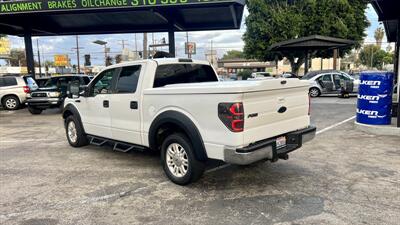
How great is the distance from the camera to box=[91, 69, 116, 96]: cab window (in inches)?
260

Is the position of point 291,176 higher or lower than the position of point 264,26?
lower

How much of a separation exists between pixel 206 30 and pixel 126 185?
15.9 m

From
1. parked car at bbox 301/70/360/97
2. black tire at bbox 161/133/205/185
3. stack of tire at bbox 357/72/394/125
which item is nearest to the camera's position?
black tire at bbox 161/133/205/185

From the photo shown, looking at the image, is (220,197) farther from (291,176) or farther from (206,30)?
(206,30)

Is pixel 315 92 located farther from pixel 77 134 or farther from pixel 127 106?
pixel 127 106

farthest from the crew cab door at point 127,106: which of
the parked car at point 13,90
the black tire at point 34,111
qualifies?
the parked car at point 13,90

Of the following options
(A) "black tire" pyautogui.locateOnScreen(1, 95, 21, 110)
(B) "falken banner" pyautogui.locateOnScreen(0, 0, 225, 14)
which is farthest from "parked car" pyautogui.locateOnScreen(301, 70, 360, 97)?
(A) "black tire" pyautogui.locateOnScreen(1, 95, 21, 110)

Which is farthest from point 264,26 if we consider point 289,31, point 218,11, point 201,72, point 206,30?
point 201,72

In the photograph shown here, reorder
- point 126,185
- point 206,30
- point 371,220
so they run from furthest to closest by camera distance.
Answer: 1. point 206,30
2. point 126,185
3. point 371,220

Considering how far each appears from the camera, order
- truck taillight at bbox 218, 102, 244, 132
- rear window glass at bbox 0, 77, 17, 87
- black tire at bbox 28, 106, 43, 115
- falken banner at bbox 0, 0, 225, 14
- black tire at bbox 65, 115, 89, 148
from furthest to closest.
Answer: rear window glass at bbox 0, 77, 17, 87 < black tire at bbox 28, 106, 43, 115 < falken banner at bbox 0, 0, 225, 14 < black tire at bbox 65, 115, 89, 148 < truck taillight at bbox 218, 102, 244, 132

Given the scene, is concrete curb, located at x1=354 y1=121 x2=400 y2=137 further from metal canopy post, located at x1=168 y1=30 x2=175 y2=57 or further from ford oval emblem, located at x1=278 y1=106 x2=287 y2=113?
metal canopy post, located at x1=168 y1=30 x2=175 y2=57

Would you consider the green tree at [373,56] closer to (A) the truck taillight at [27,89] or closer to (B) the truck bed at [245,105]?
(A) the truck taillight at [27,89]

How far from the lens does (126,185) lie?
5.33m

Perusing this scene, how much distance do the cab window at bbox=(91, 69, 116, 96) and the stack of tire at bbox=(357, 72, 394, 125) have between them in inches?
259
